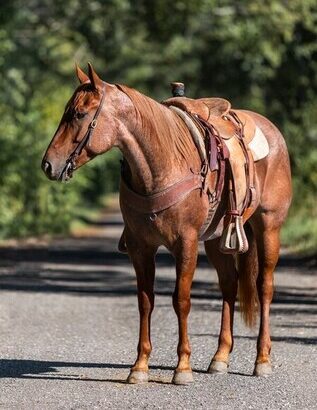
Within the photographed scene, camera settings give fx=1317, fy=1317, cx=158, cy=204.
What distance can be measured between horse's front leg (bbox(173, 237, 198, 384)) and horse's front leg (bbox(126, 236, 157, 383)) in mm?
227

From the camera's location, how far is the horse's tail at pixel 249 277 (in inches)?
424

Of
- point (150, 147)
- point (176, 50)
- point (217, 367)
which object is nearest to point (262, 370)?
point (217, 367)

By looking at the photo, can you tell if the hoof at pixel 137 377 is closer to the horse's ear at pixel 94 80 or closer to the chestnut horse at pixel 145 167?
the chestnut horse at pixel 145 167

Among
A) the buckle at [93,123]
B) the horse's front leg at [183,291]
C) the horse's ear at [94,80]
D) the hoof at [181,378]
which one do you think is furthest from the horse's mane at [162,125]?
the hoof at [181,378]

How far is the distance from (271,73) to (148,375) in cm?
2427

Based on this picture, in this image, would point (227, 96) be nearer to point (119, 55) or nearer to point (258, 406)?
point (119, 55)

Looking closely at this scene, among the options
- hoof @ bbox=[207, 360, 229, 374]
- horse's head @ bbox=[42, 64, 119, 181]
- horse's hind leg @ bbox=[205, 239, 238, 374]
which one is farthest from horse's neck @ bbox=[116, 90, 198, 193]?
hoof @ bbox=[207, 360, 229, 374]

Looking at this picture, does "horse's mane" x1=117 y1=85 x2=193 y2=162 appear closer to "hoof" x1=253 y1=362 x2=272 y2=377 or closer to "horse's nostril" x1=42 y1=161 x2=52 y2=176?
"horse's nostril" x1=42 y1=161 x2=52 y2=176

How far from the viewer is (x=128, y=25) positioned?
131ft

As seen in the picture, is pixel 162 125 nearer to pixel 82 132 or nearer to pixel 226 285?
pixel 82 132

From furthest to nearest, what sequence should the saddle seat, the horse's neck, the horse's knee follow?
the saddle seat
the horse's knee
the horse's neck

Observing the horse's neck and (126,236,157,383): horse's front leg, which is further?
(126,236,157,383): horse's front leg

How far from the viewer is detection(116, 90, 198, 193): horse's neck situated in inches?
366

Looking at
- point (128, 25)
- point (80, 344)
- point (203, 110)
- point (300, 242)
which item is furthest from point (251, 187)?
point (128, 25)
